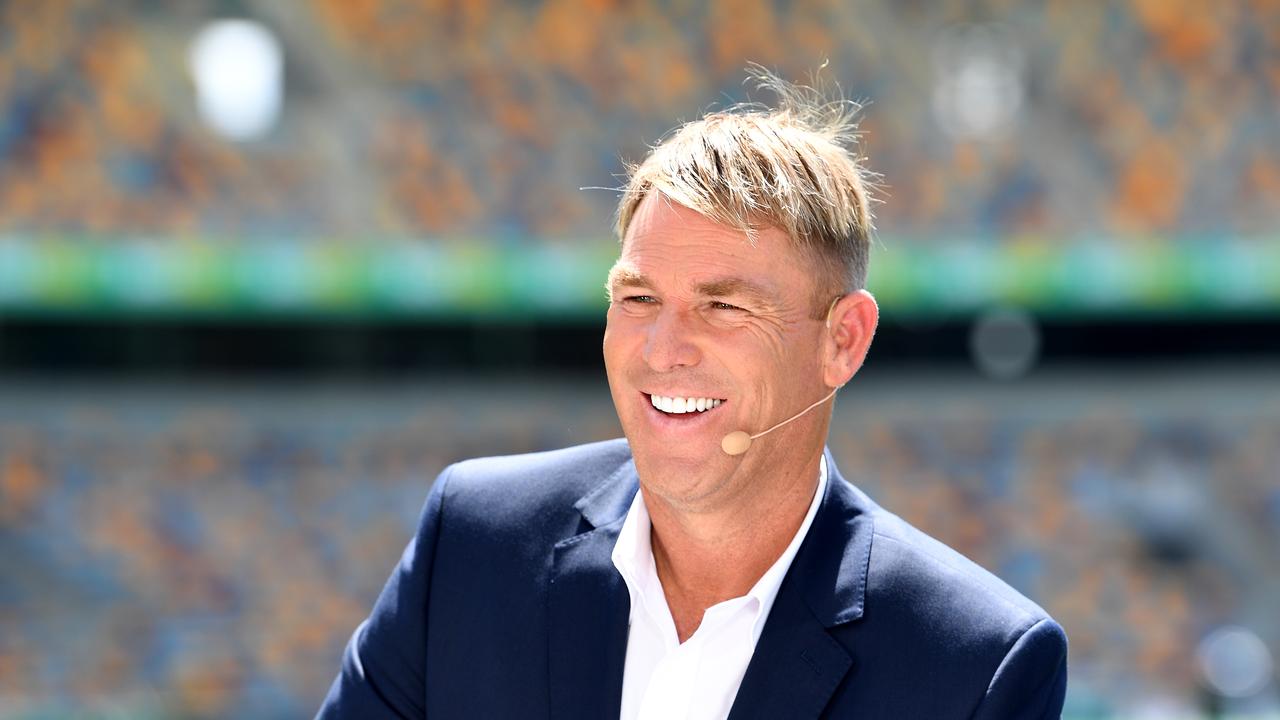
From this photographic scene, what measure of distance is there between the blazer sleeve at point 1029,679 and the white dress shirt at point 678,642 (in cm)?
26

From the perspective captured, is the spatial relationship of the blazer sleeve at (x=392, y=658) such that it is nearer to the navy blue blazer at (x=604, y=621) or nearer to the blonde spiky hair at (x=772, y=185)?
the navy blue blazer at (x=604, y=621)

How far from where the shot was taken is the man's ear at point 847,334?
5.63 feet

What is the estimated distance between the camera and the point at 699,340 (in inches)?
64.9

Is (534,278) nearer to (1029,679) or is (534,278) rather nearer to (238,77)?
(238,77)

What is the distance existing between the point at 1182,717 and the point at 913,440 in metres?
A: 3.35

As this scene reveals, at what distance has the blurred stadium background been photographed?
1102 centimetres

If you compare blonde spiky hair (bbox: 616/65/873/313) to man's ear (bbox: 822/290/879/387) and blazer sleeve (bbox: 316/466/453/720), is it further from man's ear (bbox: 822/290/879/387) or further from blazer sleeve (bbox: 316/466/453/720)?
blazer sleeve (bbox: 316/466/453/720)

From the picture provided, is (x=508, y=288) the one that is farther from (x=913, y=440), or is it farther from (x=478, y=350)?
(x=913, y=440)

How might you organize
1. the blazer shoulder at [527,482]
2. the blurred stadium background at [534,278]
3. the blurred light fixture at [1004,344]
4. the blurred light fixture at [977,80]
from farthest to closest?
the blurred light fixture at [1004,344]
the blurred light fixture at [977,80]
the blurred stadium background at [534,278]
the blazer shoulder at [527,482]

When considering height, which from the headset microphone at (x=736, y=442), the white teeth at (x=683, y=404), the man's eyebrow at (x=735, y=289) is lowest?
the headset microphone at (x=736, y=442)

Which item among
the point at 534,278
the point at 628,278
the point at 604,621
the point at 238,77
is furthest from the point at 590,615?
the point at 238,77

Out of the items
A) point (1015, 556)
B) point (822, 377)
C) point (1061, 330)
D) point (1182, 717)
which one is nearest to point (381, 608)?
point (822, 377)

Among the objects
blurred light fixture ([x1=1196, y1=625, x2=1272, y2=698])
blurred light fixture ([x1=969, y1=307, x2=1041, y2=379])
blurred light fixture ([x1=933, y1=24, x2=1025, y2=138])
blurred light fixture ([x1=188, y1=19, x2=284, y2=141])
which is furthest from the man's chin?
blurred light fixture ([x1=969, y1=307, x2=1041, y2=379])

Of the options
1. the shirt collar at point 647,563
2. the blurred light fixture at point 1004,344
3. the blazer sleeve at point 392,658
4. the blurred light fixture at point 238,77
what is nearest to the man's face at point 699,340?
the shirt collar at point 647,563
